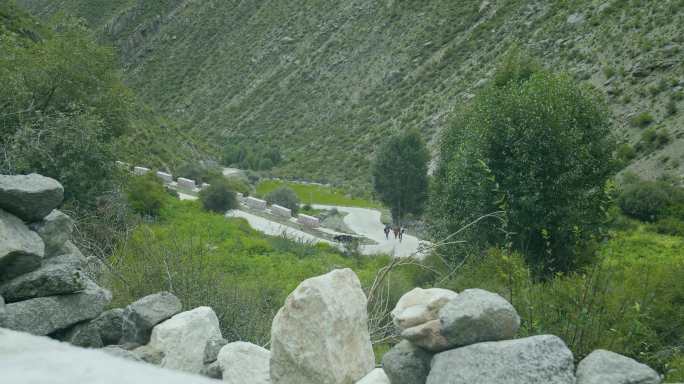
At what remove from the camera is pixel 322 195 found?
192ft

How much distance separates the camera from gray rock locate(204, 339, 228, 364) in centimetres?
619

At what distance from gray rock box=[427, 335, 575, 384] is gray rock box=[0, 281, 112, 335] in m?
3.85

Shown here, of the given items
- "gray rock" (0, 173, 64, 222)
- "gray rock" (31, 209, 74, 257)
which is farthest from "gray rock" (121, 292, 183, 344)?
"gray rock" (0, 173, 64, 222)

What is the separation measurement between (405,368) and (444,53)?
62.8 metres

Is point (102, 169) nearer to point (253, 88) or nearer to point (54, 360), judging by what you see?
point (54, 360)

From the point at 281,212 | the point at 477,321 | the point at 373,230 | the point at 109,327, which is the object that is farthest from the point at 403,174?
the point at 477,321

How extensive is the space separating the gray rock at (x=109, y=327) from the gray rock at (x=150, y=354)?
1.51 ft

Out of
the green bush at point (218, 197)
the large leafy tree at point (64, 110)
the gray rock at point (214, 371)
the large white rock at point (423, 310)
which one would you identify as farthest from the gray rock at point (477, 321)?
the green bush at point (218, 197)

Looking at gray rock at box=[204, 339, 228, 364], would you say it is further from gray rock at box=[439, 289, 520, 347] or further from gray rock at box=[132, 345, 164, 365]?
gray rock at box=[439, 289, 520, 347]

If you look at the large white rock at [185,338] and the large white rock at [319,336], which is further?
the large white rock at [185,338]

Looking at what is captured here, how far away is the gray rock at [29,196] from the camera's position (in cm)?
673

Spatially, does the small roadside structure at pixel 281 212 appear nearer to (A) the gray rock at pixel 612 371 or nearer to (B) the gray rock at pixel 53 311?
(B) the gray rock at pixel 53 311

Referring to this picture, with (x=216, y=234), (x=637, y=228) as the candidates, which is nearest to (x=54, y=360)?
(x=216, y=234)

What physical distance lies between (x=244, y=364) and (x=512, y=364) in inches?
99.6
